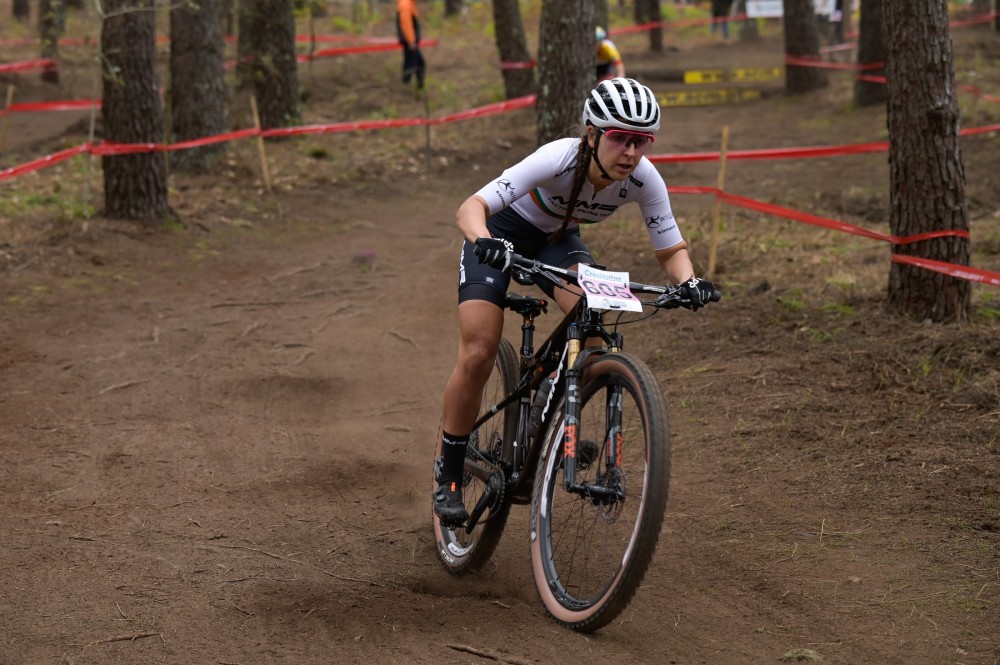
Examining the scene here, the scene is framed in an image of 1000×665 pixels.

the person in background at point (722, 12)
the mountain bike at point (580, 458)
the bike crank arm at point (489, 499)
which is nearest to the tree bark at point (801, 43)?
the person in background at point (722, 12)

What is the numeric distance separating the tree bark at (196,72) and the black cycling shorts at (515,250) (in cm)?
1044

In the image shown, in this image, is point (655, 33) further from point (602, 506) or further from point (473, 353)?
point (602, 506)

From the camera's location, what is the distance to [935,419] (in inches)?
240

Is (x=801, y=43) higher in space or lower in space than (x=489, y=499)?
higher

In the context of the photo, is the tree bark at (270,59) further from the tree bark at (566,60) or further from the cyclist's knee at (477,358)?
the cyclist's knee at (477,358)

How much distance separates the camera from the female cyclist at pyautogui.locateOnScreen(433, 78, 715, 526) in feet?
14.3

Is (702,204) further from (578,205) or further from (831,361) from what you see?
(578,205)

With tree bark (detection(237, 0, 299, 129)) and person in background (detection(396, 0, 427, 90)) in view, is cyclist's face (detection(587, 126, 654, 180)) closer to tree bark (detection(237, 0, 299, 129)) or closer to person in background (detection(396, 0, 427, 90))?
tree bark (detection(237, 0, 299, 129))

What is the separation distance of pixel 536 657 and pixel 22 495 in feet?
10.7

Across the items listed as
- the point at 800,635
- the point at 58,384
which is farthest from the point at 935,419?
the point at 58,384

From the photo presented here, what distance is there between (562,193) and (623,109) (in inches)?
22.3

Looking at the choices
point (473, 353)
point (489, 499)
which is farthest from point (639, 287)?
point (489, 499)

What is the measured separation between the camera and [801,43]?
1964cm

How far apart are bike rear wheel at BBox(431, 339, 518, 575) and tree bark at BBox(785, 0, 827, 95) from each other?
53.3 ft
